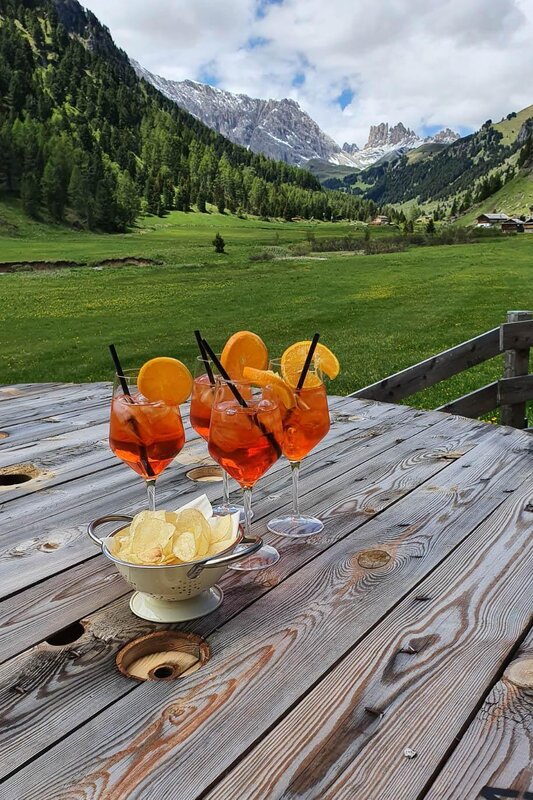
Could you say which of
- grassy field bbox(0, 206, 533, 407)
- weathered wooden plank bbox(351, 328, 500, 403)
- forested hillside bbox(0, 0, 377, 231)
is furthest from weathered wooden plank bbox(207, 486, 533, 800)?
forested hillside bbox(0, 0, 377, 231)

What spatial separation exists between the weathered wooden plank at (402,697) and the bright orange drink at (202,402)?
0.72 m

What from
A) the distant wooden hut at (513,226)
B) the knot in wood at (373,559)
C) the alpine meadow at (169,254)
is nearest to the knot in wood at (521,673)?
the knot in wood at (373,559)

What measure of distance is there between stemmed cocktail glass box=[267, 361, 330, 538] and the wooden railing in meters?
3.34

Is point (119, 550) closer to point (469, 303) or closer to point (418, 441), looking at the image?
point (418, 441)

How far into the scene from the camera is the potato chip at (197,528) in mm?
1279

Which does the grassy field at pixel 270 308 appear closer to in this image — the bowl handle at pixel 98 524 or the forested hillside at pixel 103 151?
the bowl handle at pixel 98 524

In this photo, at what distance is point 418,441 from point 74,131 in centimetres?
12200

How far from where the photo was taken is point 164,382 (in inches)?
64.2

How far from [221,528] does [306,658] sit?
0.31 m

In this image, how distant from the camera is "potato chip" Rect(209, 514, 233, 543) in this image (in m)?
1.34

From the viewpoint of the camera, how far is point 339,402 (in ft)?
11.2

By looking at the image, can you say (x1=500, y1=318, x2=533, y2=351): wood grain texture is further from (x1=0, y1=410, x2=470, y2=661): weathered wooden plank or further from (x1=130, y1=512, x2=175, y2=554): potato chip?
(x1=130, y1=512, x2=175, y2=554): potato chip

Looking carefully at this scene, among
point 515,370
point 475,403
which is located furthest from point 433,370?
point 515,370

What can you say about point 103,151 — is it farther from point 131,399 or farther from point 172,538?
point 172,538
